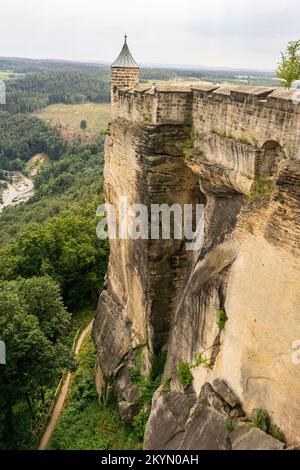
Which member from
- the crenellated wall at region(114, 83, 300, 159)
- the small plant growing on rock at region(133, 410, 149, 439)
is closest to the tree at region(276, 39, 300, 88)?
the crenellated wall at region(114, 83, 300, 159)

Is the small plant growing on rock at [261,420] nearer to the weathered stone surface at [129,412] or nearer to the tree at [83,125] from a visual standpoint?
the weathered stone surface at [129,412]

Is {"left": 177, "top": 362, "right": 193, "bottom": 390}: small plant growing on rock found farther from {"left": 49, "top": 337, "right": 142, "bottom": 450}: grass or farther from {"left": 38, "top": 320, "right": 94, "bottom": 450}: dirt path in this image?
{"left": 38, "top": 320, "right": 94, "bottom": 450}: dirt path

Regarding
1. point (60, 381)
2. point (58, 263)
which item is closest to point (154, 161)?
point (60, 381)

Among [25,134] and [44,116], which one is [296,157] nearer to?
[25,134]

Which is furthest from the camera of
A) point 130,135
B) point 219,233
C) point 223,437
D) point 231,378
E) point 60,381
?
point 60,381

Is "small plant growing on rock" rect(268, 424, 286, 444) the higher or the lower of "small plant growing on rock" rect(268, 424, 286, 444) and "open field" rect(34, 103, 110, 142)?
the higher

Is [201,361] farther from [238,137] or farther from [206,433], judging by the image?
[238,137]

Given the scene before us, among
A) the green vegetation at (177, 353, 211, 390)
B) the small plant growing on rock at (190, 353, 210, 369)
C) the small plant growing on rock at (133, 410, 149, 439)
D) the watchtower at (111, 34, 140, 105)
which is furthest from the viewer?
the watchtower at (111, 34, 140, 105)

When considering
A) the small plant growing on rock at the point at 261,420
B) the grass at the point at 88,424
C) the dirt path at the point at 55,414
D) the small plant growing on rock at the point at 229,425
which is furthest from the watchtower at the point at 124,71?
the dirt path at the point at 55,414
